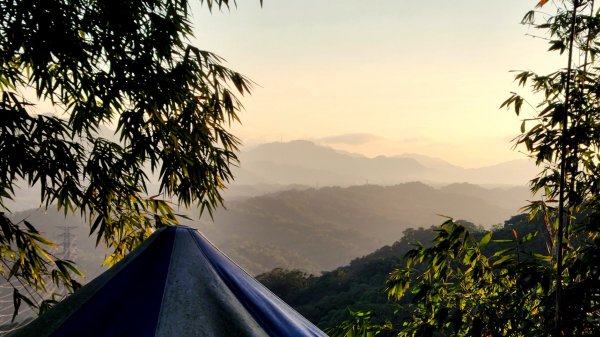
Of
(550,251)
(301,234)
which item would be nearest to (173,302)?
(550,251)

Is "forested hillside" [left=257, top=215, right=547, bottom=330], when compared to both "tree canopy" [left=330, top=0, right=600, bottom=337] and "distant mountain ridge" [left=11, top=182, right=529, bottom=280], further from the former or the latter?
"distant mountain ridge" [left=11, top=182, right=529, bottom=280]

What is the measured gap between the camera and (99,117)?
15.1 feet

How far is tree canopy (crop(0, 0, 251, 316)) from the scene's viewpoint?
13.9 ft

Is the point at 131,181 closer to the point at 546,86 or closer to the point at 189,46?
the point at 189,46

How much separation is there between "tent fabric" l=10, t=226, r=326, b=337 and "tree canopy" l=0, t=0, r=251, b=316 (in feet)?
8.95

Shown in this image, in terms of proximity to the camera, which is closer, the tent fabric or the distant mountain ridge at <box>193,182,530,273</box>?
the tent fabric

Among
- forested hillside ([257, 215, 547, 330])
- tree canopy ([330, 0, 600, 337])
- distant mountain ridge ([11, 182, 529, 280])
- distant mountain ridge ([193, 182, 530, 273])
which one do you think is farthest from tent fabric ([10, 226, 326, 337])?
distant mountain ridge ([193, 182, 530, 273])

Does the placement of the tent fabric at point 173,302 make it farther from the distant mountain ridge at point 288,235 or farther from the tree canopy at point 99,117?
the distant mountain ridge at point 288,235

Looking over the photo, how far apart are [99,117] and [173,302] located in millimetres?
3302

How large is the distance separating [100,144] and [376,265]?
4189cm

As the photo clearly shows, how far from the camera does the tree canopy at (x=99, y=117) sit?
13.9 feet

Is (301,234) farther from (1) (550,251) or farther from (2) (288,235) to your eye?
(1) (550,251)

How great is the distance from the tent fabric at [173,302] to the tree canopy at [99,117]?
107 inches

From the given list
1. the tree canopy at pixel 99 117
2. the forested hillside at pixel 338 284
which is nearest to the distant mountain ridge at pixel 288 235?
the forested hillside at pixel 338 284
